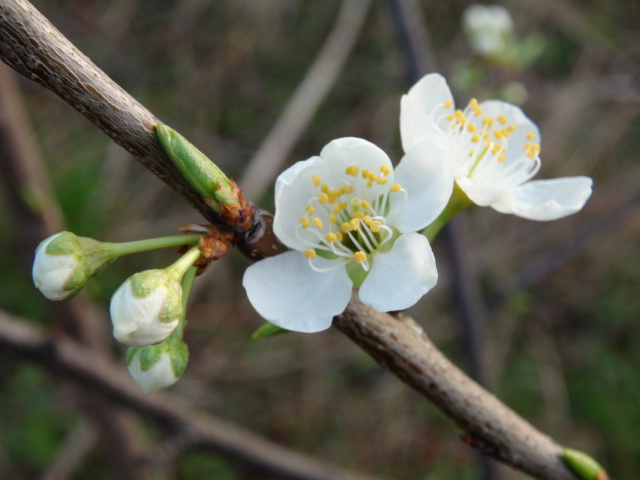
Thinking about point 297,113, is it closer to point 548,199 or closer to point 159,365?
point 548,199

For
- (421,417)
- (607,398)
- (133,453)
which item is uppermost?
(133,453)

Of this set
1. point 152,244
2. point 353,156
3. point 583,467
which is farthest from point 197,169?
point 583,467

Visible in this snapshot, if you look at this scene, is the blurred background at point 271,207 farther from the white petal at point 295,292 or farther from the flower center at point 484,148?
the white petal at point 295,292

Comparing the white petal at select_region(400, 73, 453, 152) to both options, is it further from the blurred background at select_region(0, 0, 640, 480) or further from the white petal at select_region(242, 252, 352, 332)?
the blurred background at select_region(0, 0, 640, 480)

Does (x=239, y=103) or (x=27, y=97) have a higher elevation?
(x=27, y=97)

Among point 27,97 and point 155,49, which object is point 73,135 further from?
point 155,49

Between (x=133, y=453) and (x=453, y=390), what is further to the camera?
(x=133, y=453)

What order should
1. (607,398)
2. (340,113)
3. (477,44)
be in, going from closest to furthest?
(477,44) → (607,398) → (340,113)

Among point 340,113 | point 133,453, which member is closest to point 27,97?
point 340,113

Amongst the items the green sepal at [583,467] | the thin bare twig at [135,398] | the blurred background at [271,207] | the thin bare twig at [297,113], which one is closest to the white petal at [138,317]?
the green sepal at [583,467]
